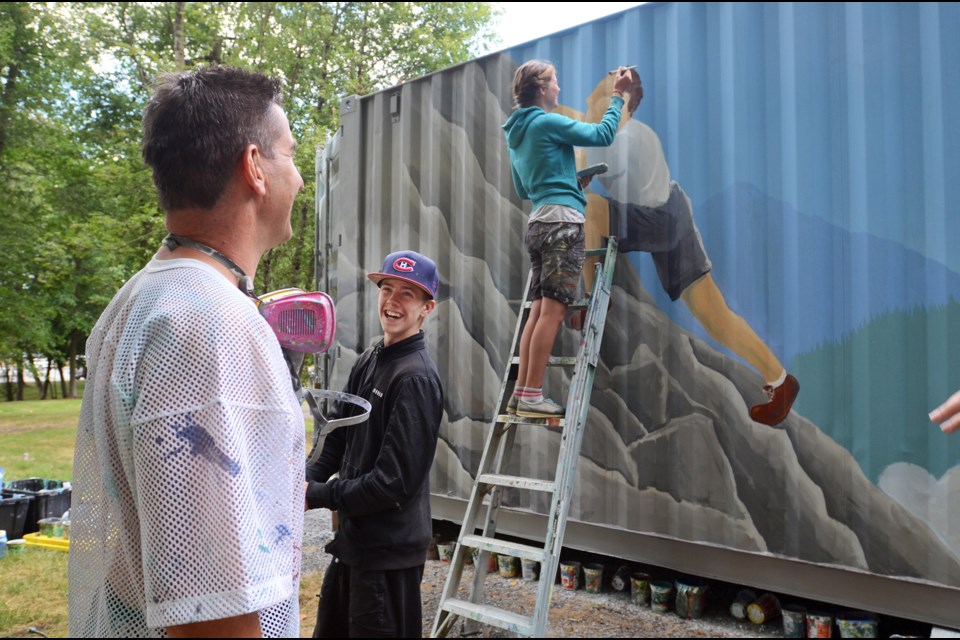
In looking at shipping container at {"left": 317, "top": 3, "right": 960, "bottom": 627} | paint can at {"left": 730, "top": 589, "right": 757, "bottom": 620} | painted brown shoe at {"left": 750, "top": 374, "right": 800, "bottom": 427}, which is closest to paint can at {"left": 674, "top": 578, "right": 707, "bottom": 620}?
paint can at {"left": 730, "top": 589, "right": 757, "bottom": 620}

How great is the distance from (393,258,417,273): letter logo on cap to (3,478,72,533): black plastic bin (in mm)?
5220

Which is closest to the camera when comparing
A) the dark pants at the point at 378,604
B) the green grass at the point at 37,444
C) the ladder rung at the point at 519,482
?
the dark pants at the point at 378,604

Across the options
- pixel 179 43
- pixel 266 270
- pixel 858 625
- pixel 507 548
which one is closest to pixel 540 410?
pixel 507 548

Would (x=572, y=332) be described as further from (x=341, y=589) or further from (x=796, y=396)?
(x=341, y=589)

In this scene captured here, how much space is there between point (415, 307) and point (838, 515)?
7.29ft

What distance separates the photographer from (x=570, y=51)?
443 centimetres

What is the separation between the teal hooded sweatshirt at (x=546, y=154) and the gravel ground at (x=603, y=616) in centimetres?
232

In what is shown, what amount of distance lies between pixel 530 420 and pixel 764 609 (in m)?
1.69

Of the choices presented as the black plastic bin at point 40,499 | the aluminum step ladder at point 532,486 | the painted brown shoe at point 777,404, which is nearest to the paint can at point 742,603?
the painted brown shoe at point 777,404

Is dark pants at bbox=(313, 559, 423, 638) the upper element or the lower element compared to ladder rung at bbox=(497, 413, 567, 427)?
lower

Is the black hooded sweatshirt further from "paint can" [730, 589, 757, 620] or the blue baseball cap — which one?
"paint can" [730, 589, 757, 620]

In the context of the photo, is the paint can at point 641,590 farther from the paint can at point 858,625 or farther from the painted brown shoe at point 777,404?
the painted brown shoe at point 777,404

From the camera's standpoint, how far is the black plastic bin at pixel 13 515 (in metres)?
6.02

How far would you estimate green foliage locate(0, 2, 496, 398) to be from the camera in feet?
53.8
